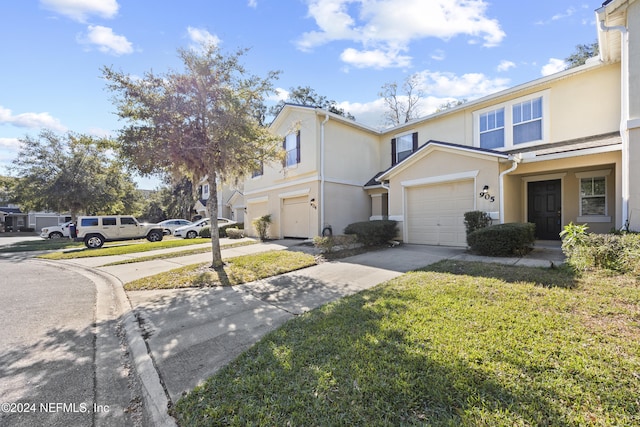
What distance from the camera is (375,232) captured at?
10992mm

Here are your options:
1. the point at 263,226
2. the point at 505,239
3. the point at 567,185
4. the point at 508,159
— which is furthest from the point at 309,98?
the point at 505,239

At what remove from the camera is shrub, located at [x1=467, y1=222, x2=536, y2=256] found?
7.76 meters

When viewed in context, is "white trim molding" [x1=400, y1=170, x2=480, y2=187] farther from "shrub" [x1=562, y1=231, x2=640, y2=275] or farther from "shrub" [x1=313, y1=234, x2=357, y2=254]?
"shrub" [x1=562, y1=231, x2=640, y2=275]

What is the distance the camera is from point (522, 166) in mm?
9586

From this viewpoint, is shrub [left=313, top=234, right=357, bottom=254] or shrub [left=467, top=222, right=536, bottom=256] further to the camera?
shrub [left=313, top=234, right=357, bottom=254]

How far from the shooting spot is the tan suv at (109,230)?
15977 millimetres

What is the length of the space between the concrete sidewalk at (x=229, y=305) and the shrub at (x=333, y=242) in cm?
105

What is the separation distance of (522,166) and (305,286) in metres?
8.97

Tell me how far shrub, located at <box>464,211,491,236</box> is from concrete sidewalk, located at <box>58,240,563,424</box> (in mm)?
945

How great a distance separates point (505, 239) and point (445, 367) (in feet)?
21.9

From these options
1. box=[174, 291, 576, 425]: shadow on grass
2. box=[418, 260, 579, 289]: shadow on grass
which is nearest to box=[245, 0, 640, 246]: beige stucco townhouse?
box=[418, 260, 579, 289]: shadow on grass

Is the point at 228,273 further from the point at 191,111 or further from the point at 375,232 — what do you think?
the point at 375,232

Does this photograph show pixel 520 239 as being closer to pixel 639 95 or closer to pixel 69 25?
pixel 639 95

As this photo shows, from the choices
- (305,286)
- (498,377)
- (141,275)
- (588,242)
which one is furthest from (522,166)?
(141,275)
